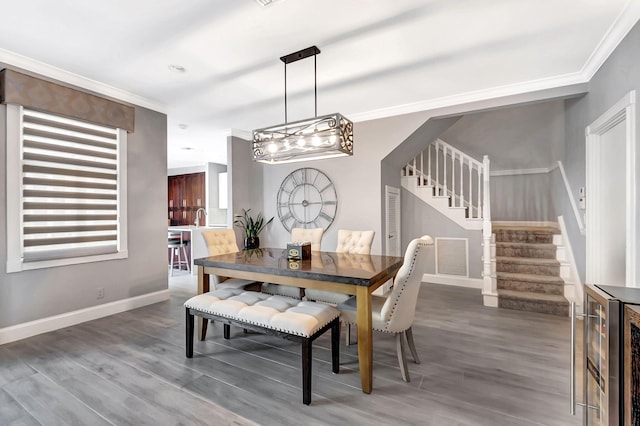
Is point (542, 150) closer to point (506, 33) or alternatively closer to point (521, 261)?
point (521, 261)

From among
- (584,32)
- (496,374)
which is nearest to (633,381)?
(496,374)

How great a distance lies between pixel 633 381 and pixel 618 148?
2727mm

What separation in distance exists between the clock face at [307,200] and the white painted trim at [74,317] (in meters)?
2.26

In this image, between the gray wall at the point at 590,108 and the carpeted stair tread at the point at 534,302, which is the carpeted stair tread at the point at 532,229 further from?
the carpeted stair tread at the point at 534,302

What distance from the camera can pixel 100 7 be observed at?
2121 mm

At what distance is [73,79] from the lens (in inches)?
125

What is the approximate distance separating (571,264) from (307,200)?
373cm

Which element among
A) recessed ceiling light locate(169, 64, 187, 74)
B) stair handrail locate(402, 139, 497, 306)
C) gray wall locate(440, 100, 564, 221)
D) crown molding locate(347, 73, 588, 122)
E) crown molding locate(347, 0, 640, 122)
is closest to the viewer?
crown molding locate(347, 0, 640, 122)

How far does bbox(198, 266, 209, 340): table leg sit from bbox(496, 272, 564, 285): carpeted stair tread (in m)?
3.78

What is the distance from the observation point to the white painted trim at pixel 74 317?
2.79m

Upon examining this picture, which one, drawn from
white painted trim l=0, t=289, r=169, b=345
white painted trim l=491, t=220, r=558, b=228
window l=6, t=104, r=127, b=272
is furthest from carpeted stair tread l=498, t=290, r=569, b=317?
window l=6, t=104, r=127, b=272

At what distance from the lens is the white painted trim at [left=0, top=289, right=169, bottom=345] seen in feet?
9.14

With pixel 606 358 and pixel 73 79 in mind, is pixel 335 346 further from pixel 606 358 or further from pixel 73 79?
pixel 73 79

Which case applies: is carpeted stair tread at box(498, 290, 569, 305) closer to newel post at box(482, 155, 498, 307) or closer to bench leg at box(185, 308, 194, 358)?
newel post at box(482, 155, 498, 307)
